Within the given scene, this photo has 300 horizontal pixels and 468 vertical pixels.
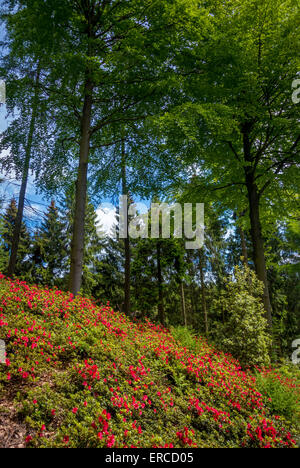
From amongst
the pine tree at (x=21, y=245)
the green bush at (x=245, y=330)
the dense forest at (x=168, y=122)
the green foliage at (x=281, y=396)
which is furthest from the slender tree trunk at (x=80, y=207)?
the pine tree at (x=21, y=245)

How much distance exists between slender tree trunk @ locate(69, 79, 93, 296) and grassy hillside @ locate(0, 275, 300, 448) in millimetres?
901

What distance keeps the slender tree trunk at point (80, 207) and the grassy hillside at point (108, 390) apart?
90 cm

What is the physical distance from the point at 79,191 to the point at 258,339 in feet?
19.9

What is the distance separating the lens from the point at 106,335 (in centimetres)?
518

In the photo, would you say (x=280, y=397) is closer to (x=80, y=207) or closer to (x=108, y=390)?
(x=108, y=390)

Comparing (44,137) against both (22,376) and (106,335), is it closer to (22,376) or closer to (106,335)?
(106,335)

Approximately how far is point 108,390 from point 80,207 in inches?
188

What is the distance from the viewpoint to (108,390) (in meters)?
3.63

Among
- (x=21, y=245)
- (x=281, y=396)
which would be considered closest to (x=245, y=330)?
(x=281, y=396)

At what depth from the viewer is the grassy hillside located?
3.02 metres
